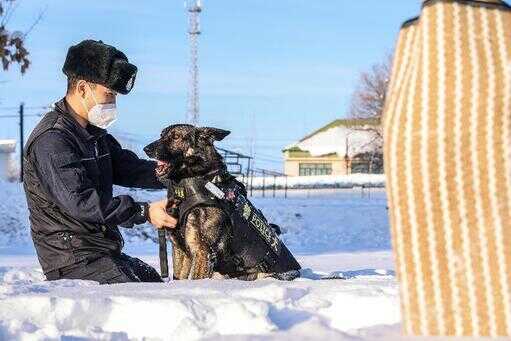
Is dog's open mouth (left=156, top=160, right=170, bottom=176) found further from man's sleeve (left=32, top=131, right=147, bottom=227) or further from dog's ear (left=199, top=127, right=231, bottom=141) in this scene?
man's sleeve (left=32, top=131, right=147, bottom=227)

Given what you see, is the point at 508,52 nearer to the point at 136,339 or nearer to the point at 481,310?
the point at 481,310

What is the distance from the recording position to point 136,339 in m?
3.29

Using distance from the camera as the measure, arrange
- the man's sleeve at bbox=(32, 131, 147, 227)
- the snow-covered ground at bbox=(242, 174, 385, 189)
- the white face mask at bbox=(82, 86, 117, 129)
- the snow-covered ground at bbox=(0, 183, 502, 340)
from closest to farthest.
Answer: the snow-covered ground at bbox=(0, 183, 502, 340)
the man's sleeve at bbox=(32, 131, 147, 227)
the white face mask at bbox=(82, 86, 117, 129)
the snow-covered ground at bbox=(242, 174, 385, 189)

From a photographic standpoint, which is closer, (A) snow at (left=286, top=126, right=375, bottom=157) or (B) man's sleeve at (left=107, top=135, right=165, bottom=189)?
(B) man's sleeve at (left=107, top=135, right=165, bottom=189)

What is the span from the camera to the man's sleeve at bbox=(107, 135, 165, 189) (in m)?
6.50

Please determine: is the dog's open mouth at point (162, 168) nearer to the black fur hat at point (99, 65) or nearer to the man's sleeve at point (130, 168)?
the man's sleeve at point (130, 168)

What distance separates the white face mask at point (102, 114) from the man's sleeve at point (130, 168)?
52 cm

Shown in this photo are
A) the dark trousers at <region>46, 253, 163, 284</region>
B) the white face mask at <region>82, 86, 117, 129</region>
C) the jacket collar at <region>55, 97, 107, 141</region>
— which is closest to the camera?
the dark trousers at <region>46, 253, 163, 284</region>

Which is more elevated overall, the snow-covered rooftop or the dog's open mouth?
the snow-covered rooftop

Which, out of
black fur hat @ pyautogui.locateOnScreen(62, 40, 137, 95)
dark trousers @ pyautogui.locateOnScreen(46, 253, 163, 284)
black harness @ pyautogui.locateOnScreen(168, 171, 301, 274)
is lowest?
dark trousers @ pyautogui.locateOnScreen(46, 253, 163, 284)

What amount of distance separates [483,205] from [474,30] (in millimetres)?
554

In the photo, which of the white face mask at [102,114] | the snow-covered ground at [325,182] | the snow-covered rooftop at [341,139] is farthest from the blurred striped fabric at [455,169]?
the snow-covered rooftop at [341,139]

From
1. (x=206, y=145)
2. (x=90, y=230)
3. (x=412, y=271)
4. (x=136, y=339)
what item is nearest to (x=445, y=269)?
(x=412, y=271)

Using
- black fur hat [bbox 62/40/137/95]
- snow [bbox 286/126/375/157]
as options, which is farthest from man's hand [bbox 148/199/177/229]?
snow [bbox 286/126/375/157]
